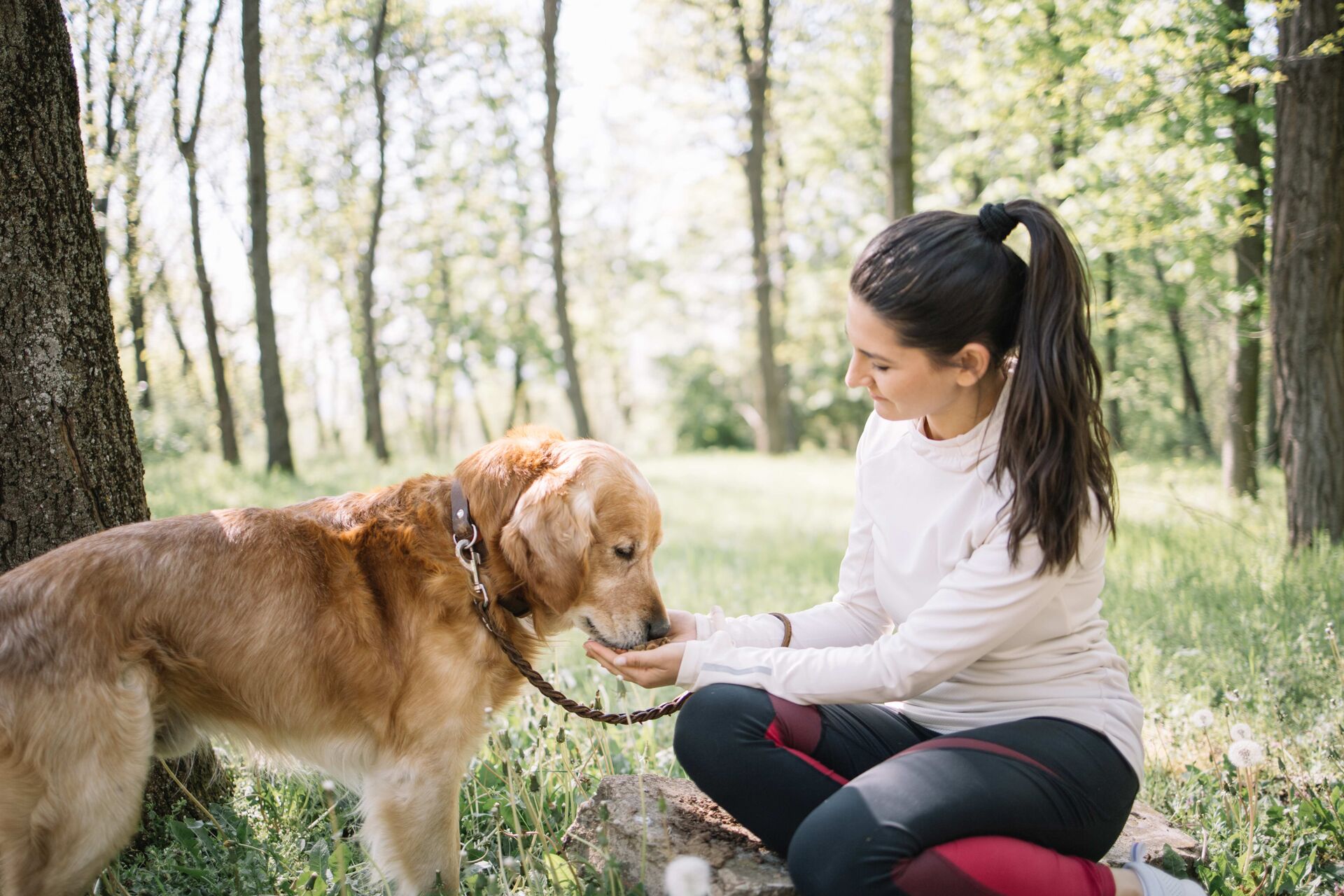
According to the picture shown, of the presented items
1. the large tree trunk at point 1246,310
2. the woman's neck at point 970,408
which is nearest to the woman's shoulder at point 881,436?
the woman's neck at point 970,408

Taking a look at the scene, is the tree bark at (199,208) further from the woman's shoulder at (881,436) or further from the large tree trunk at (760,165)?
the woman's shoulder at (881,436)

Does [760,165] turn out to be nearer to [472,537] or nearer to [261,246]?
[261,246]

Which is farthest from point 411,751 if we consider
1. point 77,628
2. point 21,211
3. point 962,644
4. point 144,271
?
point 144,271

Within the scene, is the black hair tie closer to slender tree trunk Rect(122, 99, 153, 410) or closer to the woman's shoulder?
the woman's shoulder

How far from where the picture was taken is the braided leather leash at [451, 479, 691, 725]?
253cm

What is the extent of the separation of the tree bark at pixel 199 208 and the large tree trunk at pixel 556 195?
555 cm

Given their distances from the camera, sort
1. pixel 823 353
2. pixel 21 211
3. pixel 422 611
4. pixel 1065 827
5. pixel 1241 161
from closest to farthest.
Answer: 1. pixel 1065 827
2. pixel 422 611
3. pixel 21 211
4. pixel 1241 161
5. pixel 823 353

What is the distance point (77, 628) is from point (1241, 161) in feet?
35.3

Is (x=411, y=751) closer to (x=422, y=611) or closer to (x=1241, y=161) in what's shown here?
(x=422, y=611)

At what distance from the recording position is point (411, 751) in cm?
244

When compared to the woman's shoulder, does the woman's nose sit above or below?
above

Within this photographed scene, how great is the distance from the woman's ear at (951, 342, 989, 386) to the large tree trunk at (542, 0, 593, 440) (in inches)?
543

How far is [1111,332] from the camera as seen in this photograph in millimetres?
16734

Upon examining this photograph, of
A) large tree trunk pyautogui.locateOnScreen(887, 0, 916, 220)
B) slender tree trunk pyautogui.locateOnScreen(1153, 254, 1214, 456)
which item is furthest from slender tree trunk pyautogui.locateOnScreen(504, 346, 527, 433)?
large tree trunk pyautogui.locateOnScreen(887, 0, 916, 220)
